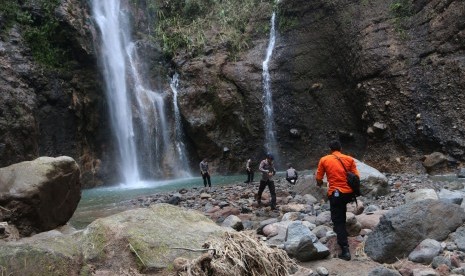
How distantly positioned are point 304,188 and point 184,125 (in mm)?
13507

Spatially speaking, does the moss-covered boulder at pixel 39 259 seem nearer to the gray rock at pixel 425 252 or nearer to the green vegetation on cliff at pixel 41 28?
the gray rock at pixel 425 252

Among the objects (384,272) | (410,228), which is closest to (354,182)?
(410,228)

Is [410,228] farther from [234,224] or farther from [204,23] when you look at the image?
[204,23]

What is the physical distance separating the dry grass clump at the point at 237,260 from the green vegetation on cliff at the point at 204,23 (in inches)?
899

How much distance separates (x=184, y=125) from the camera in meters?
25.5

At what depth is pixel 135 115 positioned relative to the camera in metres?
24.6

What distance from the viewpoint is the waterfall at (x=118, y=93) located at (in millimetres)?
24016

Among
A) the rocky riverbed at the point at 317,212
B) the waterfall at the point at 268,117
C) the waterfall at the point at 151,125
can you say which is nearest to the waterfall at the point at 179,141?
the waterfall at the point at 151,125

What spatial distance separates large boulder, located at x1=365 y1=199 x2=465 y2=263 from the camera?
6.14 metres

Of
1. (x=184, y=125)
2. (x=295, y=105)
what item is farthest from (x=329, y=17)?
(x=184, y=125)

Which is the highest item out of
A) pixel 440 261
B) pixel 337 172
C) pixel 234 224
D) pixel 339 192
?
pixel 337 172

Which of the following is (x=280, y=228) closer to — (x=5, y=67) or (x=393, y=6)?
(x=5, y=67)

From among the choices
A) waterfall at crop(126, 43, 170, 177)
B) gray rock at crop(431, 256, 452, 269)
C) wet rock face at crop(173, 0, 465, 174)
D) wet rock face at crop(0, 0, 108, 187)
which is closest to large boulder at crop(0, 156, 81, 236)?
gray rock at crop(431, 256, 452, 269)

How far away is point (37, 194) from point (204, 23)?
22.2 metres
